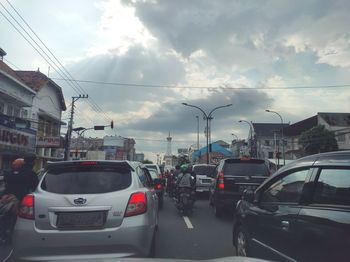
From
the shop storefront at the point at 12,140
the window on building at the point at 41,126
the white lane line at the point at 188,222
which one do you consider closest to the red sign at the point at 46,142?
the window on building at the point at 41,126

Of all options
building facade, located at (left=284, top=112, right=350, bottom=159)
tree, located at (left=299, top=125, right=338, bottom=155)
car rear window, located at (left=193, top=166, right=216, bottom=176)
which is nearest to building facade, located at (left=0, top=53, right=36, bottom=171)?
car rear window, located at (left=193, top=166, right=216, bottom=176)

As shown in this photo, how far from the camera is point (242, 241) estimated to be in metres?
6.50

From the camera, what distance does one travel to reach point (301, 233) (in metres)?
4.44

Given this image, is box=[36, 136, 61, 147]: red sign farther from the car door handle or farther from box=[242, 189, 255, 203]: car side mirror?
the car door handle

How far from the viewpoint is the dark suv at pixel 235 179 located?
40.0 ft

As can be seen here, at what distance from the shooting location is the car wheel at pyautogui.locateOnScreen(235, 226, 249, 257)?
6.20 metres

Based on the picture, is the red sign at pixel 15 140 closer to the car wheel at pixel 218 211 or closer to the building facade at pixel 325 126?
the car wheel at pixel 218 211

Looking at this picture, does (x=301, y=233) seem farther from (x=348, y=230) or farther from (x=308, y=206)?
(x=348, y=230)

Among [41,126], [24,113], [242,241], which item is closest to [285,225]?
[242,241]

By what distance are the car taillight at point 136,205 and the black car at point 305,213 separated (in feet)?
5.12

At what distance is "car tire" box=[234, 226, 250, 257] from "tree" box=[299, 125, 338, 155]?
197 feet

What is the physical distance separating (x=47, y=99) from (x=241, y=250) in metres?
36.9

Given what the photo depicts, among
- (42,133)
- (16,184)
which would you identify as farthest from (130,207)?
(42,133)

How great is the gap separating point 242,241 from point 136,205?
74.0 inches
